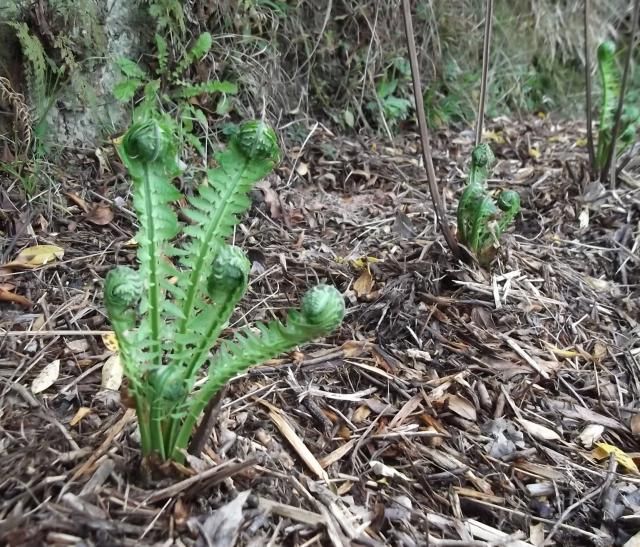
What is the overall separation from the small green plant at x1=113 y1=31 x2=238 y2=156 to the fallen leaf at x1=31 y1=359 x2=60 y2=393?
0.96 m

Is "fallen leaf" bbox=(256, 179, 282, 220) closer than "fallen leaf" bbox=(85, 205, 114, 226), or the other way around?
"fallen leaf" bbox=(85, 205, 114, 226)

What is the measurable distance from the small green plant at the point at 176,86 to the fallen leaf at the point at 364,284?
28.0 inches

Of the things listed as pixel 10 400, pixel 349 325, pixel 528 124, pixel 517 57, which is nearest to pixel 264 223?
pixel 349 325

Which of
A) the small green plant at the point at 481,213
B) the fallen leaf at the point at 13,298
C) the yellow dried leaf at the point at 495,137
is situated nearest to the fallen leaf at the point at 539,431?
the small green plant at the point at 481,213

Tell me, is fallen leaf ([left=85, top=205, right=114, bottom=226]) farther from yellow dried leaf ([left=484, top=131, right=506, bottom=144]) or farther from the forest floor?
yellow dried leaf ([left=484, top=131, right=506, bottom=144])

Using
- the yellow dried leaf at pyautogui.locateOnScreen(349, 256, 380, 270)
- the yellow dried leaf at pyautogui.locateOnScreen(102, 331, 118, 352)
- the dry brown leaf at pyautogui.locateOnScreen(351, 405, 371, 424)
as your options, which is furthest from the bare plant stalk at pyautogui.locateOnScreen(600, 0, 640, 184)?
the yellow dried leaf at pyautogui.locateOnScreen(102, 331, 118, 352)

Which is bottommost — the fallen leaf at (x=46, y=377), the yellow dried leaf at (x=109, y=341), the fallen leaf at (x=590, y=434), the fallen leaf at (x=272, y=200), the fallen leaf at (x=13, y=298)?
the fallen leaf at (x=590, y=434)

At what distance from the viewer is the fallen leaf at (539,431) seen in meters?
1.34

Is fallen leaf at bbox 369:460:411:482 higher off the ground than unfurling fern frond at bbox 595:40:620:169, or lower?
lower

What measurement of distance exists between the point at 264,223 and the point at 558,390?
98cm

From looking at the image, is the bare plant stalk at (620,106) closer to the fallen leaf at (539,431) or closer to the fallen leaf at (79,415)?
the fallen leaf at (539,431)

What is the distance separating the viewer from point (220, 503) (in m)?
1.01

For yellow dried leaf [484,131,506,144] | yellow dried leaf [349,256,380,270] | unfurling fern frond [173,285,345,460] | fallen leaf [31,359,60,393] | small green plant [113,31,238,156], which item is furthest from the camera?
yellow dried leaf [484,131,506,144]

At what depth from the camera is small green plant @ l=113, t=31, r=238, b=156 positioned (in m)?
2.01
